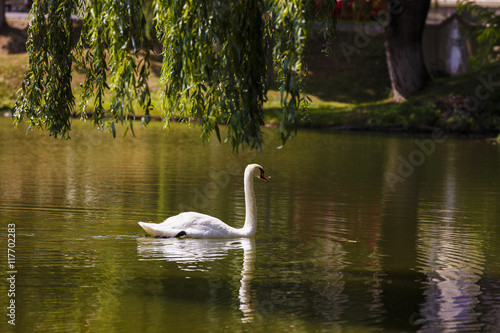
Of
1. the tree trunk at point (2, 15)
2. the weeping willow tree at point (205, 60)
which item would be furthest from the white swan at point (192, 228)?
the tree trunk at point (2, 15)

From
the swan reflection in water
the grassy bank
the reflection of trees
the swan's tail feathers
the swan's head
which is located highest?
the grassy bank

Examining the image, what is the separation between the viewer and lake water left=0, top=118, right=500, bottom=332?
970 centimetres

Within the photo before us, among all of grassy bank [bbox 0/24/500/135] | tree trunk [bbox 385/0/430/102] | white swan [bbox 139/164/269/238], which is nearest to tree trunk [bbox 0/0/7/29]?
grassy bank [bbox 0/24/500/135]

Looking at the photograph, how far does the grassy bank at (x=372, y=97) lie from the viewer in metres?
39.9

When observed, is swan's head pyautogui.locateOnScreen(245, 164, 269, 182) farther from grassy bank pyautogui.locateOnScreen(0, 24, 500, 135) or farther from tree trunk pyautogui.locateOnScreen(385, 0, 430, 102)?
tree trunk pyautogui.locateOnScreen(385, 0, 430, 102)

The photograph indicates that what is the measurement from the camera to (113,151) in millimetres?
27906

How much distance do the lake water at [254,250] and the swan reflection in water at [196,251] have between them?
27 millimetres

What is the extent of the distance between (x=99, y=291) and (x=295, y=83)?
10.7ft

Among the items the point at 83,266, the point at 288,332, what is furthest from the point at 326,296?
the point at 83,266

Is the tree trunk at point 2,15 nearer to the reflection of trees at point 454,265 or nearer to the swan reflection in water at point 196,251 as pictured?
the reflection of trees at point 454,265

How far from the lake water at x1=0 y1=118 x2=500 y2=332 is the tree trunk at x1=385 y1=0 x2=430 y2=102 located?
61.8 ft

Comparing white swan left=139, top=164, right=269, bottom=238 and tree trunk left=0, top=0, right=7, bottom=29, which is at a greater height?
tree trunk left=0, top=0, right=7, bottom=29

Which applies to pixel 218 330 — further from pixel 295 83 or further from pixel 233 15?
pixel 233 15

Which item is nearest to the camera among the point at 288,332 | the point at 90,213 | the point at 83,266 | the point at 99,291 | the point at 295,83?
the point at 288,332
